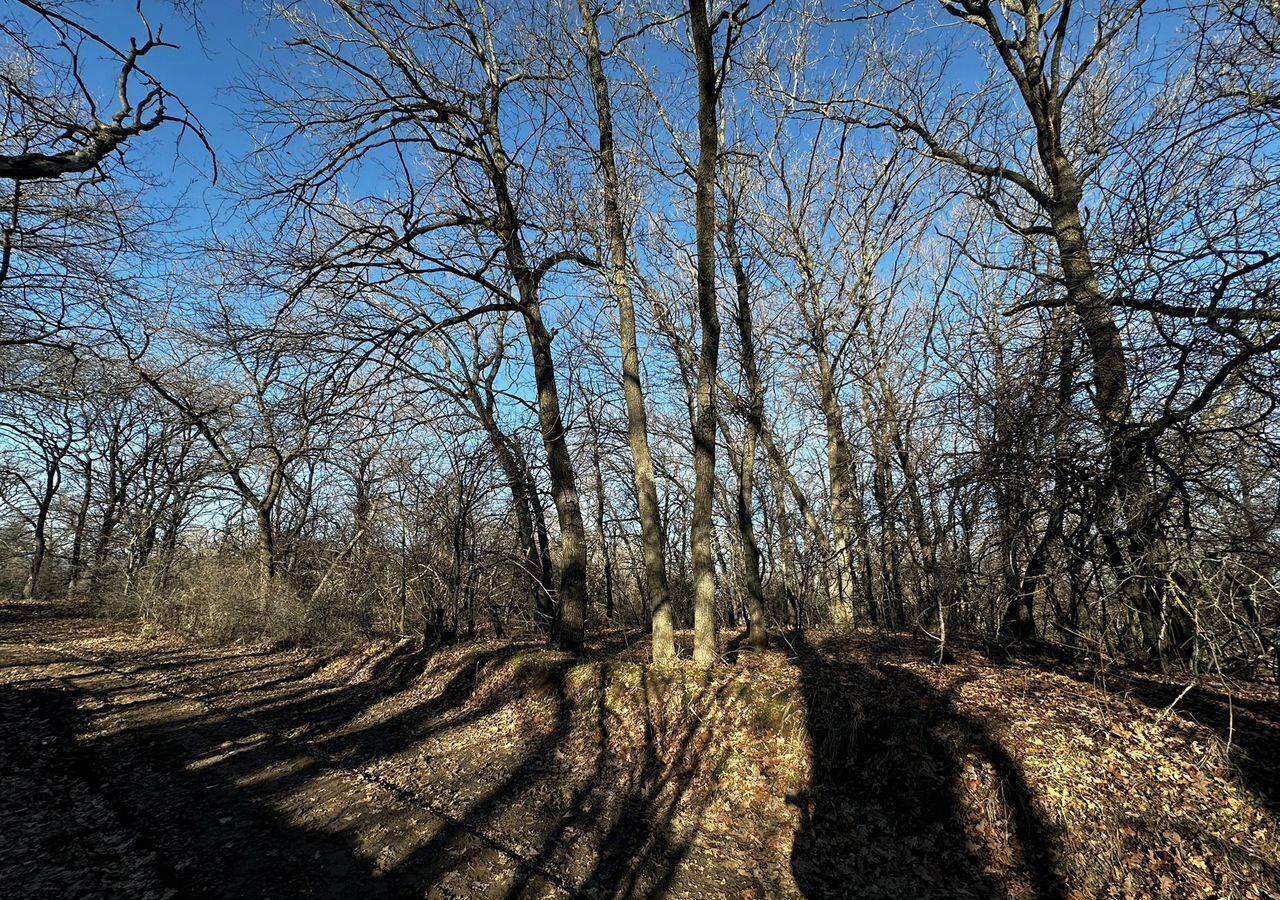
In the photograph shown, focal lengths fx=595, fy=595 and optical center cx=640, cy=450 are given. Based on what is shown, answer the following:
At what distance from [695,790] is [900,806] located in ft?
5.48

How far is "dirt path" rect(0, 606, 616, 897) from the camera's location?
3.93 meters

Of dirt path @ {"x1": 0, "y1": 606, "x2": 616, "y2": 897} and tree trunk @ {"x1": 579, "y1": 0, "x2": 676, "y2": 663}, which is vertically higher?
tree trunk @ {"x1": 579, "y1": 0, "x2": 676, "y2": 663}

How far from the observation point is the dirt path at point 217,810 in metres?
3.93

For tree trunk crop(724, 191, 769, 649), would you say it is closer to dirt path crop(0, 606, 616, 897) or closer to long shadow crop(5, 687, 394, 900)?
dirt path crop(0, 606, 616, 897)

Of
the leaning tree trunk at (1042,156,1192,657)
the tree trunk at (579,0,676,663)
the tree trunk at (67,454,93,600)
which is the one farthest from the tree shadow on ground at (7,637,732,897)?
the tree trunk at (67,454,93,600)

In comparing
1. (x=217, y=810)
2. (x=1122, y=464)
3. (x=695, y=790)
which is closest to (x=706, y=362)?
(x=1122, y=464)

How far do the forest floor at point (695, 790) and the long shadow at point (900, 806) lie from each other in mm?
16

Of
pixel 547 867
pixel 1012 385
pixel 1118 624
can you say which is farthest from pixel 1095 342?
pixel 547 867

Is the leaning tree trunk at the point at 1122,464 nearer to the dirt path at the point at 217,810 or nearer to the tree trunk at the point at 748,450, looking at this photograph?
the tree trunk at the point at 748,450

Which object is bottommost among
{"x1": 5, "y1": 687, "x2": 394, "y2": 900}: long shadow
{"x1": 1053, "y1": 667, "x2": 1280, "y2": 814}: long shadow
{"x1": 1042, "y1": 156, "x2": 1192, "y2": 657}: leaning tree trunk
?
{"x1": 5, "y1": 687, "x2": 394, "y2": 900}: long shadow

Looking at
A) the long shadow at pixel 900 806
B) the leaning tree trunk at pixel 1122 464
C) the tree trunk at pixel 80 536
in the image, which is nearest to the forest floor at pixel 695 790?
the long shadow at pixel 900 806

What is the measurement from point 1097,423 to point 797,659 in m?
4.06

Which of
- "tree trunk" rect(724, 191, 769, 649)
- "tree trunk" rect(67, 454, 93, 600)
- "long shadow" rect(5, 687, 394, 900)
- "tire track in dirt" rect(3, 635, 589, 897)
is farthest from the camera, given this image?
"tree trunk" rect(67, 454, 93, 600)

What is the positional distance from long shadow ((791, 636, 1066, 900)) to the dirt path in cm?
197
